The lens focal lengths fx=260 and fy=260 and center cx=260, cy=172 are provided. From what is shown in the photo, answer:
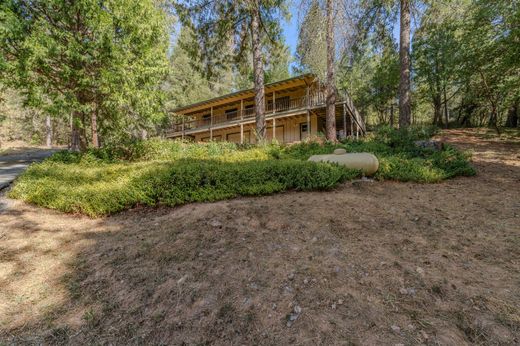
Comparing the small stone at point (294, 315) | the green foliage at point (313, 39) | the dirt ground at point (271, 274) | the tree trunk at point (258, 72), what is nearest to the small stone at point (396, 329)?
the dirt ground at point (271, 274)

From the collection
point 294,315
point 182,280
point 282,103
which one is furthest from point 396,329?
point 282,103

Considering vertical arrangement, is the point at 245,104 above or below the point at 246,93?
below

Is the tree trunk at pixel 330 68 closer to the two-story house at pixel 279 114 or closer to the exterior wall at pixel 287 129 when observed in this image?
the two-story house at pixel 279 114

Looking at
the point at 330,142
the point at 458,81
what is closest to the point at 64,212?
the point at 330,142

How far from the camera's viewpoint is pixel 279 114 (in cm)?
1847

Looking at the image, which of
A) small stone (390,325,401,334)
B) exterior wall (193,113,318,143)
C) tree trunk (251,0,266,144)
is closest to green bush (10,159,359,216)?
small stone (390,325,401,334)

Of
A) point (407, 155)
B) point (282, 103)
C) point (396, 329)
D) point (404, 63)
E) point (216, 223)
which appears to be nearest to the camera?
point (396, 329)

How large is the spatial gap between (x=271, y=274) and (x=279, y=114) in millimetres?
16584

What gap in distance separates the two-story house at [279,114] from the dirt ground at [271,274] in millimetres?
11699

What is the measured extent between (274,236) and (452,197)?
3.81 m

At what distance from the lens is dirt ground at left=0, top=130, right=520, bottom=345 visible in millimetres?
2131

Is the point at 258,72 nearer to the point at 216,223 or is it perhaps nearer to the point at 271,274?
the point at 216,223

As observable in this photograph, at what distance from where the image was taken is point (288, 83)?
18.6 m

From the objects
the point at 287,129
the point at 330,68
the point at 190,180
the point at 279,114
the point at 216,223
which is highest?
the point at 330,68
